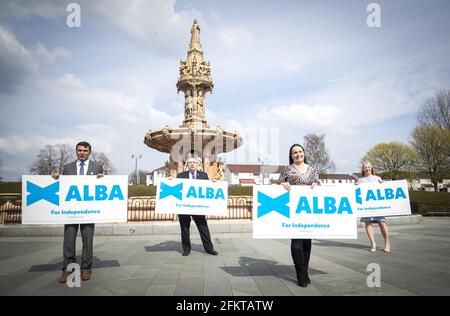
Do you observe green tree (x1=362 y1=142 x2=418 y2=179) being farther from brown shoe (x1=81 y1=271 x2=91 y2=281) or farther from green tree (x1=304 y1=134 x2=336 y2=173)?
brown shoe (x1=81 y1=271 x2=91 y2=281)

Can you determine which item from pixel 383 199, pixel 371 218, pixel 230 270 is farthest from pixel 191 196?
pixel 383 199

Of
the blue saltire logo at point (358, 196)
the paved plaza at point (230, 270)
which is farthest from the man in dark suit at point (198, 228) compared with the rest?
the blue saltire logo at point (358, 196)

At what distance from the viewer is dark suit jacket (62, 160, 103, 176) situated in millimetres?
5289

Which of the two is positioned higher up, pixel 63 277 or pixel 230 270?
pixel 63 277

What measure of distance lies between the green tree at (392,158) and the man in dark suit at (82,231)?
56.2 m

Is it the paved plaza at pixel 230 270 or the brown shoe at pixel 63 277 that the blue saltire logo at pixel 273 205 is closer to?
the paved plaza at pixel 230 270

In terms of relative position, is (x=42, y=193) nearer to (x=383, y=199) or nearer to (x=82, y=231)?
(x=82, y=231)

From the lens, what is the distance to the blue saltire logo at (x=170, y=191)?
7076 millimetres

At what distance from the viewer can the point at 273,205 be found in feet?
15.8

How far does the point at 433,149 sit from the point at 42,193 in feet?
152

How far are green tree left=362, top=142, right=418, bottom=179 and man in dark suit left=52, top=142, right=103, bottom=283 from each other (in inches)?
2215

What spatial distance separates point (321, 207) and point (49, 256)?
6.58 m

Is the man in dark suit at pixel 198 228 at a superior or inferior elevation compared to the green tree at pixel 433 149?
inferior

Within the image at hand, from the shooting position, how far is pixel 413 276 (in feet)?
15.7
